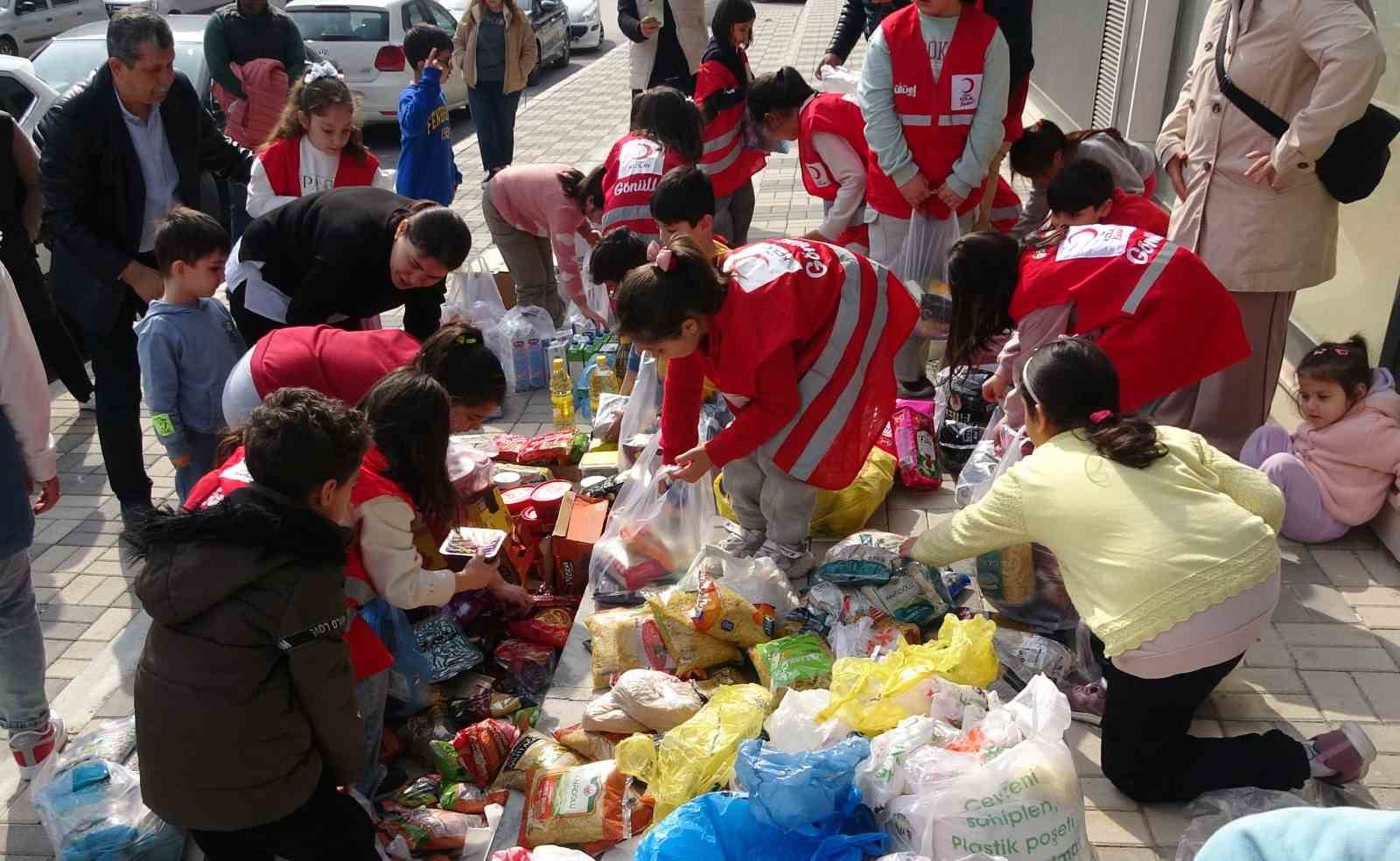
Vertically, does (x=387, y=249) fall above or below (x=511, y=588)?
above

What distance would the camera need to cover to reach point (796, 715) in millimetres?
2861

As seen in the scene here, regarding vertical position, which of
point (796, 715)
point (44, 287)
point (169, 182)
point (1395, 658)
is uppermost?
point (169, 182)

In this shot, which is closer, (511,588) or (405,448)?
(405,448)

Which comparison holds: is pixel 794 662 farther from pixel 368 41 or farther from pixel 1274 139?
pixel 368 41

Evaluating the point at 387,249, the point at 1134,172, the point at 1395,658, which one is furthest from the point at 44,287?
the point at 1395,658

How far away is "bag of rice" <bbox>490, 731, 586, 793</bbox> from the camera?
3137 mm

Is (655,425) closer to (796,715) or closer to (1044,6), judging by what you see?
(796,715)

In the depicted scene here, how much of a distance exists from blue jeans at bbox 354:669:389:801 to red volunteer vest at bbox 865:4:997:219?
10.7ft

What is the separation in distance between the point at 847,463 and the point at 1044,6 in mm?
8484

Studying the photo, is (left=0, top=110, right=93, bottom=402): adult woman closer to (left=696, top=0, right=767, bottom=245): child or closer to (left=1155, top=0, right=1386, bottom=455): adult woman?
(left=696, top=0, right=767, bottom=245): child

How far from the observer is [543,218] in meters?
5.84

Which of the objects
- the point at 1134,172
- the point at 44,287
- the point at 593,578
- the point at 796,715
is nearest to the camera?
the point at 796,715

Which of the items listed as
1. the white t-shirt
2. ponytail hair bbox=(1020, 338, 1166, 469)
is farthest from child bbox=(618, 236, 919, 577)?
the white t-shirt

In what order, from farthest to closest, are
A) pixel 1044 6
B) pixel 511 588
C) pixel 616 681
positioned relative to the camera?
1. pixel 1044 6
2. pixel 511 588
3. pixel 616 681
